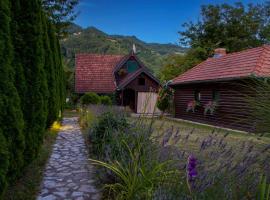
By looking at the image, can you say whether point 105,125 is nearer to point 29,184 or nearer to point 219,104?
point 29,184

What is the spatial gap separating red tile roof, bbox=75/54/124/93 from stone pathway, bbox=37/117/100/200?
1931 centimetres

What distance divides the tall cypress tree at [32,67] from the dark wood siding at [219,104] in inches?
336

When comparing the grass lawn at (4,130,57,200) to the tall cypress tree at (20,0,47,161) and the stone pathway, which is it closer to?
the stone pathway

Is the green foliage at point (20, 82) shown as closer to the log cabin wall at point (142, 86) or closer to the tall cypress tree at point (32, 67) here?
the tall cypress tree at point (32, 67)

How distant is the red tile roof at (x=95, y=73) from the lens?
27469 mm

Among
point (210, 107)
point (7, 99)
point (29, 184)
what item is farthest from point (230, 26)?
point (7, 99)

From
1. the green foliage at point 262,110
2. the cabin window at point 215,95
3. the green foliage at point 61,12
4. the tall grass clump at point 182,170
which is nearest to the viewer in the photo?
the tall grass clump at point 182,170

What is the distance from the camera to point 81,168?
600cm

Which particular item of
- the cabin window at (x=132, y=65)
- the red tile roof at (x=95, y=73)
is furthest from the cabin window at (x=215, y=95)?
the cabin window at (x=132, y=65)

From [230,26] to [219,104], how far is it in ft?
69.2

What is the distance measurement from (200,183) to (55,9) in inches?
938

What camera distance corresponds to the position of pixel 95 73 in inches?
1138

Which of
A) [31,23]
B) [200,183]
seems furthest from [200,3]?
[200,183]

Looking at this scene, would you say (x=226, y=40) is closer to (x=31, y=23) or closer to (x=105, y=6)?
(x=105, y=6)
